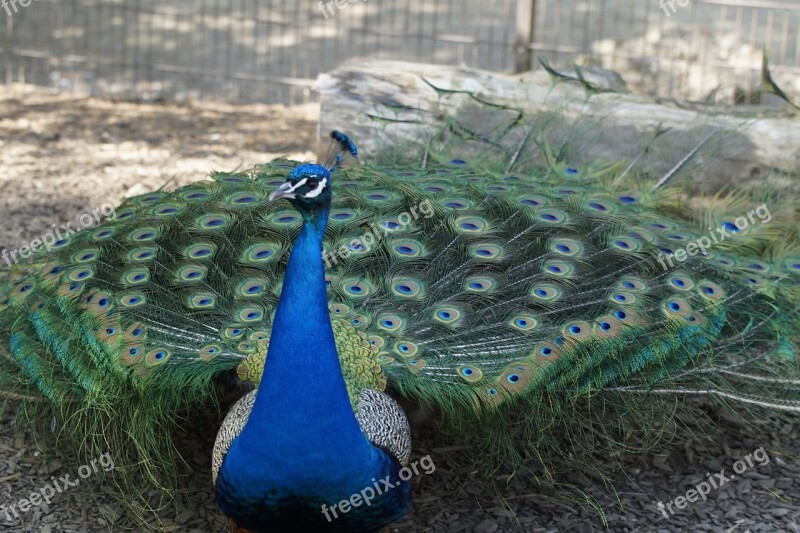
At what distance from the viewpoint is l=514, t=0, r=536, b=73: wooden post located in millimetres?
7492

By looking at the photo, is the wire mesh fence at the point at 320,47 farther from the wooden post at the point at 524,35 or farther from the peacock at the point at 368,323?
the peacock at the point at 368,323

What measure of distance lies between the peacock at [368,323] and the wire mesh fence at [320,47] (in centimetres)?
366

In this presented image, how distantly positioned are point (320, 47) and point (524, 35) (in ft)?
7.50

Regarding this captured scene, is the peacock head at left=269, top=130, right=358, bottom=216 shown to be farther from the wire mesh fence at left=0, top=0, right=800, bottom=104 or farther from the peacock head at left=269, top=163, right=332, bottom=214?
the wire mesh fence at left=0, top=0, right=800, bottom=104

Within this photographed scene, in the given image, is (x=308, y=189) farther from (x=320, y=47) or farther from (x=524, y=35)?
(x=320, y=47)

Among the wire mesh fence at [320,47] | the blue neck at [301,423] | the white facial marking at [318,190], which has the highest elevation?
the wire mesh fence at [320,47]

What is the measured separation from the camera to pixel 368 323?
318cm

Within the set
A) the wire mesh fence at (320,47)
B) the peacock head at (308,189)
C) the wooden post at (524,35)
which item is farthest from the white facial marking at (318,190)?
the wooden post at (524,35)

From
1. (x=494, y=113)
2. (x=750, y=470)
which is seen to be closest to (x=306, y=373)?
(x=750, y=470)

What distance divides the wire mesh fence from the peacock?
3.66 meters

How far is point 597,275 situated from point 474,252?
0.44m

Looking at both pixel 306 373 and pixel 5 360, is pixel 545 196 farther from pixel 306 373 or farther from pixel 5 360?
pixel 5 360

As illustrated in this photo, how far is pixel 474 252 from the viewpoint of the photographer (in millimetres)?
3477

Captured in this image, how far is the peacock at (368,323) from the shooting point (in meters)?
2.66
